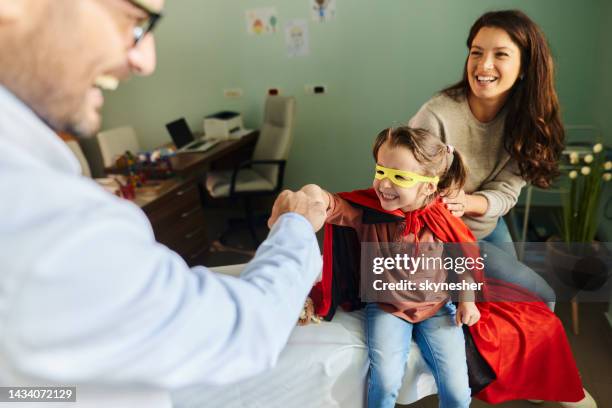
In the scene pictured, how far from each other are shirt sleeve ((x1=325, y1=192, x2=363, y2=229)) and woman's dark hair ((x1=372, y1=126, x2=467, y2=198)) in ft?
0.62

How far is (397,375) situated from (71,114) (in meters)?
1.18

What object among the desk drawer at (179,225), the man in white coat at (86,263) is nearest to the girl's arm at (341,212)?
the man in white coat at (86,263)

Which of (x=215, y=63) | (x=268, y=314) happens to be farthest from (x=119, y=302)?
(x=215, y=63)

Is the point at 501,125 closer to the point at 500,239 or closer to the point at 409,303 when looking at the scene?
the point at 500,239

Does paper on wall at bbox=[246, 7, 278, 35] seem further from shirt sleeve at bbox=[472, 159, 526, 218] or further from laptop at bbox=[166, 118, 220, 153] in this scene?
shirt sleeve at bbox=[472, 159, 526, 218]

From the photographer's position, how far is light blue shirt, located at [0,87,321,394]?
43 cm

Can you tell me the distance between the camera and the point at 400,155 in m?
1.23

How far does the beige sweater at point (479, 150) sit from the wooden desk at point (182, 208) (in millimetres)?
1762

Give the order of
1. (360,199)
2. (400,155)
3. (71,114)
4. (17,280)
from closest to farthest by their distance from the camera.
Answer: (17,280) < (71,114) < (400,155) < (360,199)

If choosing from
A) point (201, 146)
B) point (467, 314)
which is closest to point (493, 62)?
point (467, 314)

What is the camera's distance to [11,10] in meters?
0.45

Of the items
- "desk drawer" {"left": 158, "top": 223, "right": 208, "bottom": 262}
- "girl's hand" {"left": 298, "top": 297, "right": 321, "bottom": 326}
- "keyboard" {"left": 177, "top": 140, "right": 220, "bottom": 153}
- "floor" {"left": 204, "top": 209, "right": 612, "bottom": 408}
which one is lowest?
"floor" {"left": 204, "top": 209, "right": 612, "bottom": 408}

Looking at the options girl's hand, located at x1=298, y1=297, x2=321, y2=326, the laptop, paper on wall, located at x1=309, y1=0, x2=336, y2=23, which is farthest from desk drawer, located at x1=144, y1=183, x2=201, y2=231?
paper on wall, located at x1=309, y1=0, x2=336, y2=23

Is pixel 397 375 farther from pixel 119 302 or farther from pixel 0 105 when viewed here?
pixel 0 105
